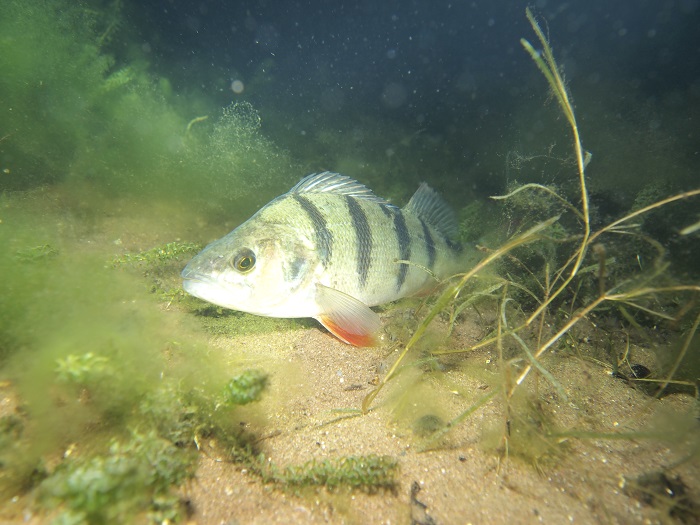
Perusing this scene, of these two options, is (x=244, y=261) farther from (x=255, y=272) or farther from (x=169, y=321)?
(x=169, y=321)

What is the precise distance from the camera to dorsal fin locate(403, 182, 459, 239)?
4.90 metres

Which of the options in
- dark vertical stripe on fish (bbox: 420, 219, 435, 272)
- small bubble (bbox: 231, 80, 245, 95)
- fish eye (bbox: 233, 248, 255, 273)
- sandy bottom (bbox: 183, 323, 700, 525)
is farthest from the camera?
small bubble (bbox: 231, 80, 245, 95)

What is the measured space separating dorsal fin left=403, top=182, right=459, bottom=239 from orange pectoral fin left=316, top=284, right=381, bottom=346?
2.18m

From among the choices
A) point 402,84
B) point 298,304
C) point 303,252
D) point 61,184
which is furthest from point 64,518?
point 402,84

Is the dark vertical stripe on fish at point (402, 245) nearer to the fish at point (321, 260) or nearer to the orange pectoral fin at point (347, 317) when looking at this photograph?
the fish at point (321, 260)

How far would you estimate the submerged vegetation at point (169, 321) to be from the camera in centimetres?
181

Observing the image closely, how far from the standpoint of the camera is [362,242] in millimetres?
3742

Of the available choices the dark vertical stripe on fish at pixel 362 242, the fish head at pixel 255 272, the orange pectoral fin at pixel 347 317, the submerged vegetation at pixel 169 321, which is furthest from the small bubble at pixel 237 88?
the orange pectoral fin at pixel 347 317

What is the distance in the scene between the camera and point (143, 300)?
3.39 meters

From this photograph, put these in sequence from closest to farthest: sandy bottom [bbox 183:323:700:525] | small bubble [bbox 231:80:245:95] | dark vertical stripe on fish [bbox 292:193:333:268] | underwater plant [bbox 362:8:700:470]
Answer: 1. sandy bottom [bbox 183:323:700:525]
2. underwater plant [bbox 362:8:700:470]
3. dark vertical stripe on fish [bbox 292:193:333:268]
4. small bubble [bbox 231:80:245:95]

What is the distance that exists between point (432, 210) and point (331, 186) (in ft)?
5.98

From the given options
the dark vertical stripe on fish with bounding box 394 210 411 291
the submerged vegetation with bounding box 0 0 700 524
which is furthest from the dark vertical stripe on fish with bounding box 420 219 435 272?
the submerged vegetation with bounding box 0 0 700 524

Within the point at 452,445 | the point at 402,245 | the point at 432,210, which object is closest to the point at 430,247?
the point at 402,245

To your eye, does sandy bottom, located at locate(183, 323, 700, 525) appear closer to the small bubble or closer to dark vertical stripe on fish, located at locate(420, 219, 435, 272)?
dark vertical stripe on fish, located at locate(420, 219, 435, 272)
